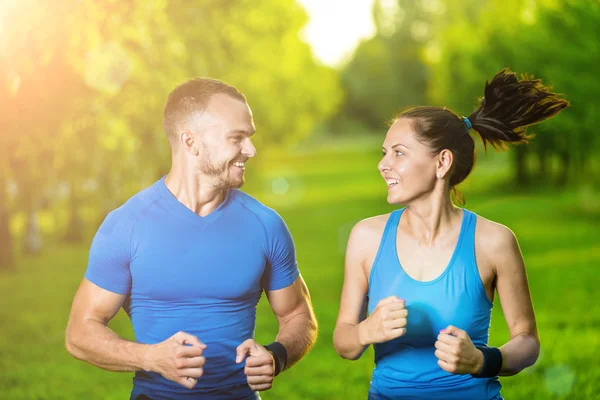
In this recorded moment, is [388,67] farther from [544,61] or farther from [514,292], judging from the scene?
[514,292]

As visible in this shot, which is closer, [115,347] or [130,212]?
[115,347]

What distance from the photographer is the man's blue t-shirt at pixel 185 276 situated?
3.95 metres

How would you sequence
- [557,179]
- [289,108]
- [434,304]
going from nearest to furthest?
1. [434,304]
2. [557,179]
3. [289,108]

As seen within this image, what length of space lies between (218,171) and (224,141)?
0.14 m

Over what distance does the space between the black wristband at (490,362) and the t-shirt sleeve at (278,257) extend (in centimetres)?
97

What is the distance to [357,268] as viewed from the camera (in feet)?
13.0

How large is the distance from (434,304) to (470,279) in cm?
19

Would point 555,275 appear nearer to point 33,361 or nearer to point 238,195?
point 33,361

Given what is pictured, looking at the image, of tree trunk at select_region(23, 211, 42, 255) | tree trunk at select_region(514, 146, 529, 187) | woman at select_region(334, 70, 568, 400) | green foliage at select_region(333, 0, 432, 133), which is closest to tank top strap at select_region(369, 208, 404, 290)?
woman at select_region(334, 70, 568, 400)

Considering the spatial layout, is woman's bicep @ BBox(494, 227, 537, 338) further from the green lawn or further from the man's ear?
the green lawn

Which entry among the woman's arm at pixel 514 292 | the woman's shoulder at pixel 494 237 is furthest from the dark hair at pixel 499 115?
the woman's arm at pixel 514 292

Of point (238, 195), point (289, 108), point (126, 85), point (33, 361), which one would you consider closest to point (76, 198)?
point (126, 85)

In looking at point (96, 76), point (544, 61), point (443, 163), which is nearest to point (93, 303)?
point (443, 163)

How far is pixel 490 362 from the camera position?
3.59m
